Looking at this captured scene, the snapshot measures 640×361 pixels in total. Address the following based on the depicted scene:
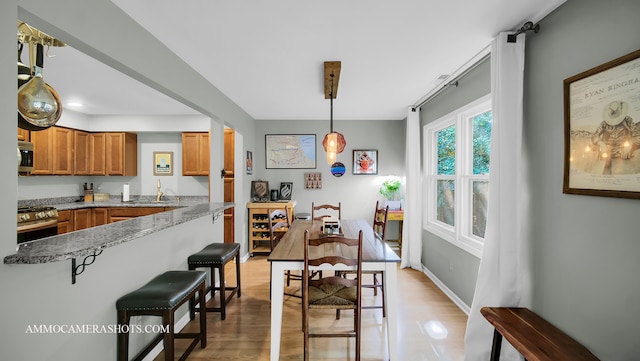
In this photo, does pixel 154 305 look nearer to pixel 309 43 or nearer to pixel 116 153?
pixel 309 43

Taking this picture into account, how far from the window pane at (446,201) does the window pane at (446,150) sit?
16cm

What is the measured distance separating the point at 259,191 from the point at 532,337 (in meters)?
4.18

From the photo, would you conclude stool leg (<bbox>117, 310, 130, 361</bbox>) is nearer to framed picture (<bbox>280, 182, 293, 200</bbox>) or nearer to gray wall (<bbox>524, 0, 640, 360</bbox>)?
gray wall (<bbox>524, 0, 640, 360</bbox>)

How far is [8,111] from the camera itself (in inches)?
42.5

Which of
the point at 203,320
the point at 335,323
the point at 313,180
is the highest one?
the point at 313,180

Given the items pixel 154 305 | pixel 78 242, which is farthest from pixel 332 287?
pixel 78 242

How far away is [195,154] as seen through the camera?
190 inches

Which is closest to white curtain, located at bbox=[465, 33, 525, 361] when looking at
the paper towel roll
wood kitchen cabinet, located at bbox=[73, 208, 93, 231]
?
wood kitchen cabinet, located at bbox=[73, 208, 93, 231]

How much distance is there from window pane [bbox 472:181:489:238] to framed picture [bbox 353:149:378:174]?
235 centimetres

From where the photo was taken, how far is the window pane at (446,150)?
3.30 metres

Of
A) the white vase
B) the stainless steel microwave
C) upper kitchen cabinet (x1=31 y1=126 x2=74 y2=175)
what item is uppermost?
upper kitchen cabinet (x1=31 y1=126 x2=74 y2=175)

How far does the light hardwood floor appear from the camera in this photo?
2115 millimetres

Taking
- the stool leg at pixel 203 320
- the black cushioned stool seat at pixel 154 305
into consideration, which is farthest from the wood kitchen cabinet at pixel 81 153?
the stool leg at pixel 203 320

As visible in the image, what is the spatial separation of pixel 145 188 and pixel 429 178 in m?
5.14
